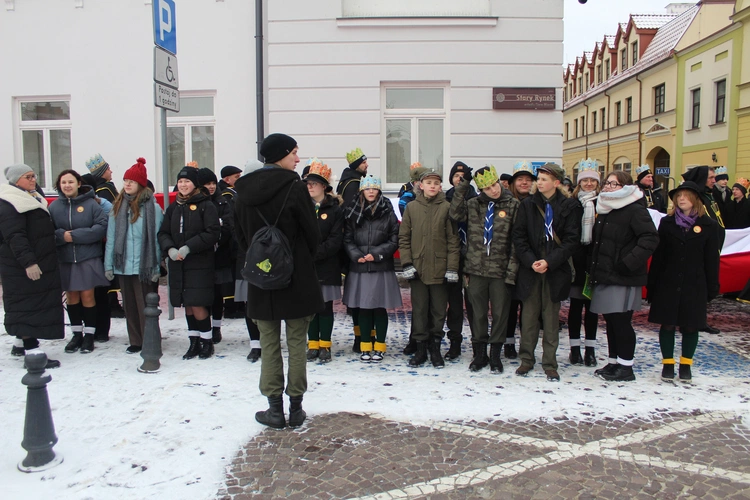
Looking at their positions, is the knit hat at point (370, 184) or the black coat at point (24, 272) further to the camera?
the knit hat at point (370, 184)

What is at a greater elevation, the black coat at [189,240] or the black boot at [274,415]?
the black coat at [189,240]

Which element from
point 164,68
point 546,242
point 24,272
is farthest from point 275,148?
point 24,272

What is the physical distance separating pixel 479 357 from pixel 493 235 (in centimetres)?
120

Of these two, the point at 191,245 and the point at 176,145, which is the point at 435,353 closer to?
the point at 191,245

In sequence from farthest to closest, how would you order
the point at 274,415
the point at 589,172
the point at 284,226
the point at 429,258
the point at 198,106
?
the point at 198,106, the point at 589,172, the point at 429,258, the point at 274,415, the point at 284,226

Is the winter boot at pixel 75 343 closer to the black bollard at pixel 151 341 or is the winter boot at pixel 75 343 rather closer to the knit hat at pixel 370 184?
the black bollard at pixel 151 341

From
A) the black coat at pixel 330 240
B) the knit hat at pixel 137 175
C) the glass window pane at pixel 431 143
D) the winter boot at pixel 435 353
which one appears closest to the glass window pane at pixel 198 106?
the glass window pane at pixel 431 143

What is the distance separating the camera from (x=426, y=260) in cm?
592

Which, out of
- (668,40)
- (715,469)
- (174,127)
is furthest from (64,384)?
(668,40)

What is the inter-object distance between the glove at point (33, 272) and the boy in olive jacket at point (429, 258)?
351 cm

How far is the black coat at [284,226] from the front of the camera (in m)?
4.30

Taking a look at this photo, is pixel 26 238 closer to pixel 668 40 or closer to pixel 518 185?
pixel 518 185

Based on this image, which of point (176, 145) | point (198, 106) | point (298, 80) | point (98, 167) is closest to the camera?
point (98, 167)

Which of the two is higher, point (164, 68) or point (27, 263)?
point (164, 68)
